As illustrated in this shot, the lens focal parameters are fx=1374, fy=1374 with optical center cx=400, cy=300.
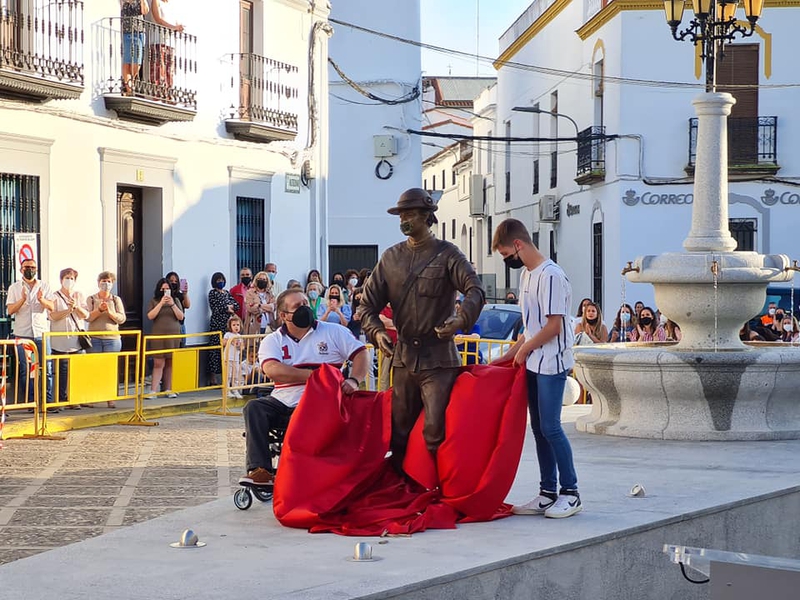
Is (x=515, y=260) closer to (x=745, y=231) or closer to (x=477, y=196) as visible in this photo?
(x=745, y=231)

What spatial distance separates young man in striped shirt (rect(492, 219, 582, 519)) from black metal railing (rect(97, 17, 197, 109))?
37.0ft

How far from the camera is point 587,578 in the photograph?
270 inches

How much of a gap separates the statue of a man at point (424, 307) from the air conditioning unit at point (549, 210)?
28676 millimetres

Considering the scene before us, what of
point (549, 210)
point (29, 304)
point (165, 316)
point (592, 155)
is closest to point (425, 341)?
point (29, 304)

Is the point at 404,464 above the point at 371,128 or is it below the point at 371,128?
below

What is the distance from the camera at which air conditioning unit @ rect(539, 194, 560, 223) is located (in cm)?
3619

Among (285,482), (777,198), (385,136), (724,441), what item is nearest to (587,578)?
(285,482)

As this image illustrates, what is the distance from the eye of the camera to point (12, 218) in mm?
16125

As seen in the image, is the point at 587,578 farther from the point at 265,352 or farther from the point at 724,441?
the point at 724,441

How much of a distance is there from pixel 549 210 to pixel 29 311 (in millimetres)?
23125

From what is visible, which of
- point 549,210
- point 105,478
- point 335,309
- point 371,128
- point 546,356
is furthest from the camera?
point 549,210

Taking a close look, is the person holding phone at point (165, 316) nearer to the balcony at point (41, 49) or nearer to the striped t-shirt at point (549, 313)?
the balcony at point (41, 49)

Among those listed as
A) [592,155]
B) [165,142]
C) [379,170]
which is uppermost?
[592,155]

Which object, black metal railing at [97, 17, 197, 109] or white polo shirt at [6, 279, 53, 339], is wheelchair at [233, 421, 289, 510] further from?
black metal railing at [97, 17, 197, 109]
